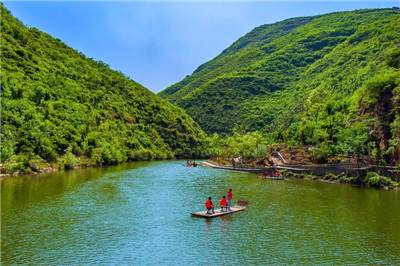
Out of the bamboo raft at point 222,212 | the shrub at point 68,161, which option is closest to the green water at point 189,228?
the bamboo raft at point 222,212

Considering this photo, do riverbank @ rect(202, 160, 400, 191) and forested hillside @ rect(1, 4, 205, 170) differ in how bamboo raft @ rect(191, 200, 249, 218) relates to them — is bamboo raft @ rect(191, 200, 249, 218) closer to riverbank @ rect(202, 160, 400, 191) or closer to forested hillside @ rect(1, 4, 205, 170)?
riverbank @ rect(202, 160, 400, 191)

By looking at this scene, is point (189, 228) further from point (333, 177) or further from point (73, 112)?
point (73, 112)

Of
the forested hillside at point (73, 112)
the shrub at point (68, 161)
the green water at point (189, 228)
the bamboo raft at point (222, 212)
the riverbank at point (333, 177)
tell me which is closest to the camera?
the green water at point (189, 228)

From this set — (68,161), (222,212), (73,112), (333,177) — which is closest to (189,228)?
(222,212)

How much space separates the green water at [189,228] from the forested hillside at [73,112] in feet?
116

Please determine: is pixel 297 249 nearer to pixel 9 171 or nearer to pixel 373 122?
pixel 373 122

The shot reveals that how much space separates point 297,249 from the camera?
78.3 ft

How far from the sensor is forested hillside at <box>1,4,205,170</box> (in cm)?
7862

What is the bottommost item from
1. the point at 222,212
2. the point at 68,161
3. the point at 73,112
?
the point at 222,212

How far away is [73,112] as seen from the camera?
10675 cm

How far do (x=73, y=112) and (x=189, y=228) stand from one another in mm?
87469

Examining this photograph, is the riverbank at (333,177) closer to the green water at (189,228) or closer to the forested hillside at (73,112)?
the green water at (189,228)

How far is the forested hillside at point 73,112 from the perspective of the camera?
7862 cm

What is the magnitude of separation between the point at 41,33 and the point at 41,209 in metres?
143
